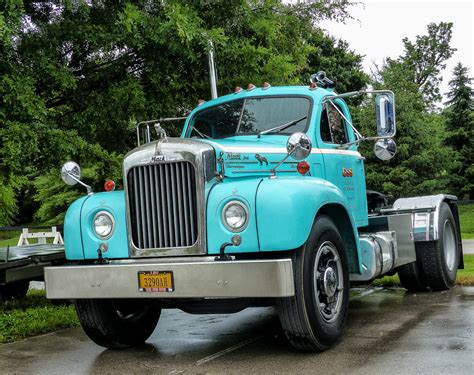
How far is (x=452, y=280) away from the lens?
8750 mm

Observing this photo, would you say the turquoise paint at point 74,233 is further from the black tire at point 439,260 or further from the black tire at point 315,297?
the black tire at point 439,260

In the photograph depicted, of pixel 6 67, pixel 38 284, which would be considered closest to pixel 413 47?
pixel 38 284

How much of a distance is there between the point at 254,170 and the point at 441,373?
2.39 m

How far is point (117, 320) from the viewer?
5969mm

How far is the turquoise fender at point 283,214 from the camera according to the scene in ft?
15.9

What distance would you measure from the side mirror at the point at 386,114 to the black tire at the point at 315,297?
135 centimetres

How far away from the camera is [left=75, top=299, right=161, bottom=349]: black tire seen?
19.0 feet

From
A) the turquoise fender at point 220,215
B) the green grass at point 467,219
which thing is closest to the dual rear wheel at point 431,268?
the turquoise fender at point 220,215

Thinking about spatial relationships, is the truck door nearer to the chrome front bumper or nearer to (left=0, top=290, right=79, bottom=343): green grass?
the chrome front bumper

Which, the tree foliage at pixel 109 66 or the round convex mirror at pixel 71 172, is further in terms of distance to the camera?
the tree foliage at pixel 109 66

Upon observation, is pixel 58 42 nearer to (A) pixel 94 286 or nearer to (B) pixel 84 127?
(B) pixel 84 127

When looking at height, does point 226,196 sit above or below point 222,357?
above

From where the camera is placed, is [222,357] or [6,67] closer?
[222,357]

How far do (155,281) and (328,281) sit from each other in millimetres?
1428
